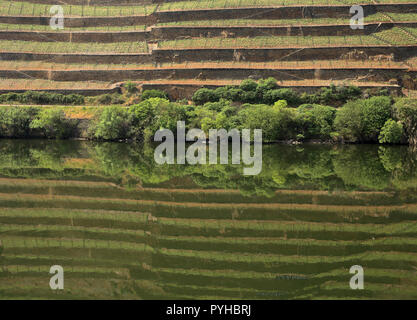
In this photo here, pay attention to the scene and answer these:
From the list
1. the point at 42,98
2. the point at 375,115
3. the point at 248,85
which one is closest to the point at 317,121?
the point at 375,115

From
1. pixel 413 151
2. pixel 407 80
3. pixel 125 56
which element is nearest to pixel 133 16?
pixel 125 56

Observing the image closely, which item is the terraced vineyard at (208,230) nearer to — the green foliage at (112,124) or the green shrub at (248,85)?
the green foliage at (112,124)

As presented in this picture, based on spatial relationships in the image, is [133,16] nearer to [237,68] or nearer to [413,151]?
[237,68]

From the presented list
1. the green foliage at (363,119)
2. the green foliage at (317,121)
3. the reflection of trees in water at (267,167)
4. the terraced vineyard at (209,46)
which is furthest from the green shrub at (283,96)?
the reflection of trees in water at (267,167)

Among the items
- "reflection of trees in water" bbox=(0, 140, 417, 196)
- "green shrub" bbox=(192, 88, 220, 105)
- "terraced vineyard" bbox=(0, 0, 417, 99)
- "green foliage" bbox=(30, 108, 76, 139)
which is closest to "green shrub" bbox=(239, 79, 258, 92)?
"terraced vineyard" bbox=(0, 0, 417, 99)

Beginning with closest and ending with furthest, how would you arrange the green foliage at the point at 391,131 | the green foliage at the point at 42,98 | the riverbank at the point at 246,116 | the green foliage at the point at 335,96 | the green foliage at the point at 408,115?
the green foliage at the point at 391,131, the green foliage at the point at 408,115, the riverbank at the point at 246,116, the green foliage at the point at 335,96, the green foliage at the point at 42,98

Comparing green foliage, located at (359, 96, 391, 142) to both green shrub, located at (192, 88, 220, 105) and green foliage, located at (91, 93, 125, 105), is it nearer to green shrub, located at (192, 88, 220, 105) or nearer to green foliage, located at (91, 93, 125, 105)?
green shrub, located at (192, 88, 220, 105)
